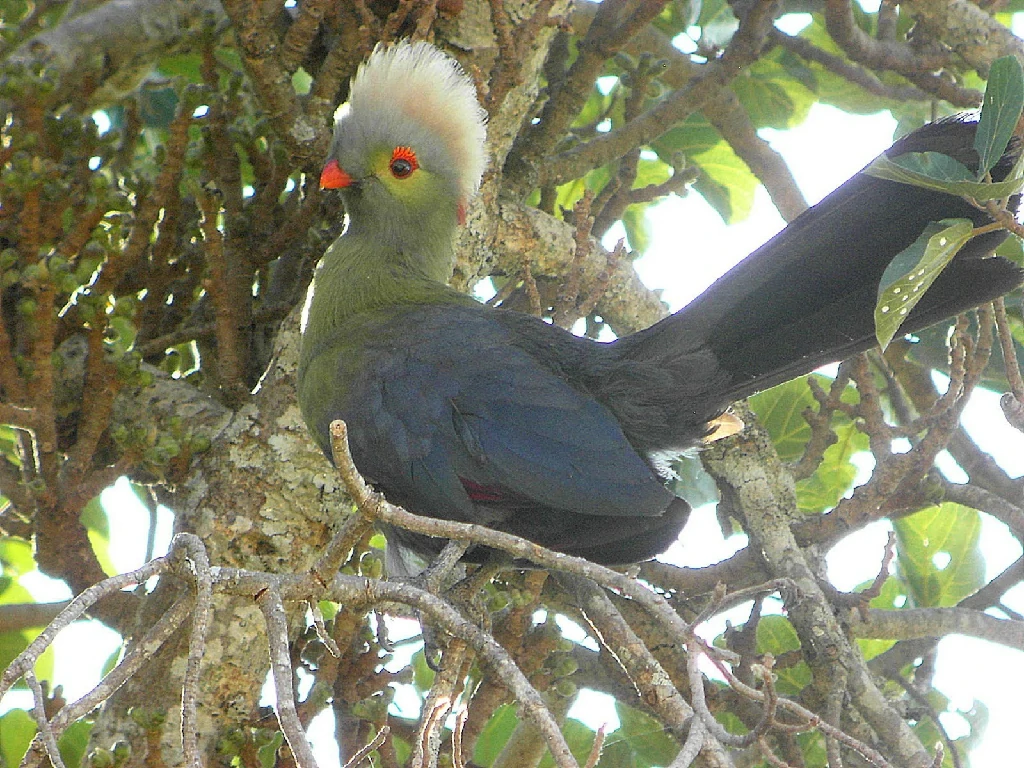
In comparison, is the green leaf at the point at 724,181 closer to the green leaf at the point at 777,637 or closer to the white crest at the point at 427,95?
the white crest at the point at 427,95

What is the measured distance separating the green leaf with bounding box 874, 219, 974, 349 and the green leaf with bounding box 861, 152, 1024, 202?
7cm

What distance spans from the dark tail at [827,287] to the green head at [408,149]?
83cm

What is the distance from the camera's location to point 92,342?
2477mm

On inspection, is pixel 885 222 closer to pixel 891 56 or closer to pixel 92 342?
pixel 891 56

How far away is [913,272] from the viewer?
6.04 ft

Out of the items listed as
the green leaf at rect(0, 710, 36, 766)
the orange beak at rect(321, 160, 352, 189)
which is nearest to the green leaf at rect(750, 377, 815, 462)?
the orange beak at rect(321, 160, 352, 189)

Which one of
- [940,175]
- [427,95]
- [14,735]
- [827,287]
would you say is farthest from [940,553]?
[14,735]

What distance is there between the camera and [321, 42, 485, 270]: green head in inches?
112

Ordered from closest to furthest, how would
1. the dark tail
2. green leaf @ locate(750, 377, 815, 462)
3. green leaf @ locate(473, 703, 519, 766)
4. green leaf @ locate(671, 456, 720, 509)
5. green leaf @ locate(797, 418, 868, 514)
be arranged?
the dark tail < green leaf @ locate(473, 703, 519, 766) < green leaf @ locate(671, 456, 720, 509) < green leaf @ locate(750, 377, 815, 462) < green leaf @ locate(797, 418, 868, 514)

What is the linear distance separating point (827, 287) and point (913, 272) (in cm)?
56

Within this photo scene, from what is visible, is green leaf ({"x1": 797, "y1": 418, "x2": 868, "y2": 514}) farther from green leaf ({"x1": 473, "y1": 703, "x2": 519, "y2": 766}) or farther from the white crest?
the white crest

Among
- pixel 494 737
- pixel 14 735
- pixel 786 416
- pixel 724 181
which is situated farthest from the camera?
pixel 724 181

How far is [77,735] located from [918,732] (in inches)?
85.4

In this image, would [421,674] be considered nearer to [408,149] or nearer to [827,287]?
[408,149]
